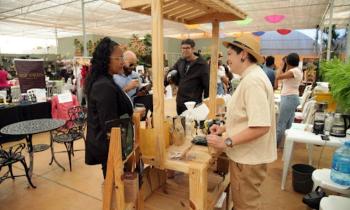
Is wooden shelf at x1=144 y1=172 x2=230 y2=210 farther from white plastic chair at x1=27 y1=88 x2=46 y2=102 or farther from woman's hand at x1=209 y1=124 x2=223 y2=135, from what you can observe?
white plastic chair at x1=27 y1=88 x2=46 y2=102

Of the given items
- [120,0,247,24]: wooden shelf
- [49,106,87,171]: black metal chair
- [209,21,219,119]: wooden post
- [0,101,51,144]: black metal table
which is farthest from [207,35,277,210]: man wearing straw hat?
[0,101,51,144]: black metal table

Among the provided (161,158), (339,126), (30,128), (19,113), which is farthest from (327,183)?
(19,113)

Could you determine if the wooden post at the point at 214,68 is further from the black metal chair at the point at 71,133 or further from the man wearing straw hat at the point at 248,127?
the black metal chair at the point at 71,133

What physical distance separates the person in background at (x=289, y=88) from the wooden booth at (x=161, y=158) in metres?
1.87

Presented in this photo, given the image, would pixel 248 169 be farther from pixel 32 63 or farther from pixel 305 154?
pixel 32 63

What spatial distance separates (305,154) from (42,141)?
181 inches

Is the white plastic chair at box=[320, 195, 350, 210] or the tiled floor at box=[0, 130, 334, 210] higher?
the white plastic chair at box=[320, 195, 350, 210]

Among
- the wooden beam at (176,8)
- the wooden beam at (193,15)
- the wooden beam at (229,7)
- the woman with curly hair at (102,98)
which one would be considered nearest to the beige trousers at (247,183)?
the woman with curly hair at (102,98)

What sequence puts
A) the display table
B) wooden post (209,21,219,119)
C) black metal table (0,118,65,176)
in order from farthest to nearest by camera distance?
black metal table (0,118,65,176) < the display table < wooden post (209,21,219,119)

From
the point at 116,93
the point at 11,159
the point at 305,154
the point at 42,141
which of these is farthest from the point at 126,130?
the point at 42,141

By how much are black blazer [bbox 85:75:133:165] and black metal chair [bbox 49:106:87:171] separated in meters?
2.03

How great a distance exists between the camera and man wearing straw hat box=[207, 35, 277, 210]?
53.6 inches

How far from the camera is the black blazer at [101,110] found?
4.84 feet

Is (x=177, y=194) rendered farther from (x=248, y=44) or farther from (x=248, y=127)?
(x=248, y=44)
